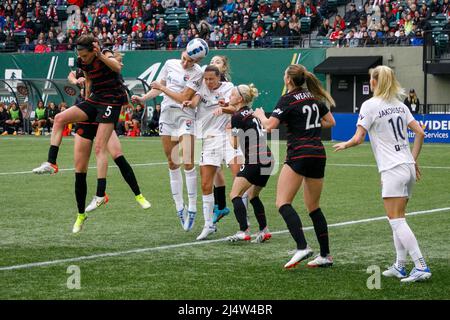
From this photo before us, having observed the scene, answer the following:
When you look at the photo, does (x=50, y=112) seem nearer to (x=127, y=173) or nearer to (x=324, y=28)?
(x=324, y=28)

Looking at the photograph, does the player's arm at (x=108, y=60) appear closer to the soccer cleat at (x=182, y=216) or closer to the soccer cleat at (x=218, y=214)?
the soccer cleat at (x=182, y=216)

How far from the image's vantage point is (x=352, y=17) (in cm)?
4022

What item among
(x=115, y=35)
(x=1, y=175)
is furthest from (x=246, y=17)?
(x=1, y=175)

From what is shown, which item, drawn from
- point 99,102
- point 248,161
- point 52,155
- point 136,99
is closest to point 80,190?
point 52,155

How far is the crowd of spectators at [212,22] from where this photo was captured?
38938 mm

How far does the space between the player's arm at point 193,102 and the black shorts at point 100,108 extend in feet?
3.03

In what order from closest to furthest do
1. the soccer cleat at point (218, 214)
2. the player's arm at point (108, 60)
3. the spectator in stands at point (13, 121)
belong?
the player's arm at point (108, 60) → the soccer cleat at point (218, 214) → the spectator in stands at point (13, 121)

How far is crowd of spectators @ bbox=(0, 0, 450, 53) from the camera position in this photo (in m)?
38.9

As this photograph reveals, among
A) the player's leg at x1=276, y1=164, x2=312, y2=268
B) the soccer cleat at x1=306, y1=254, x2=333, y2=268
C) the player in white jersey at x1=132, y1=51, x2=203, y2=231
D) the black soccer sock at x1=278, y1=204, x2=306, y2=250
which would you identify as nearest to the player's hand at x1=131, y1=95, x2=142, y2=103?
the player in white jersey at x1=132, y1=51, x2=203, y2=231

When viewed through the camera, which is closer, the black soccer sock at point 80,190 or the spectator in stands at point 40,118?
the black soccer sock at point 80,190

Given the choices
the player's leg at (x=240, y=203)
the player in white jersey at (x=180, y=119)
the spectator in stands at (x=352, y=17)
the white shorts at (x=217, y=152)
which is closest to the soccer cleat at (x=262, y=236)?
the player's leg at (x=240, y=203)

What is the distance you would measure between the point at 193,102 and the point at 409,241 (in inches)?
175
